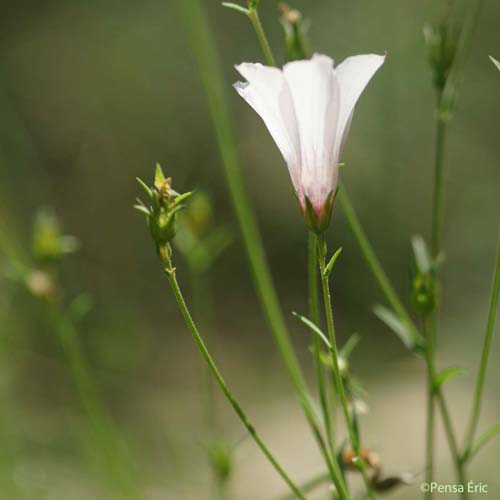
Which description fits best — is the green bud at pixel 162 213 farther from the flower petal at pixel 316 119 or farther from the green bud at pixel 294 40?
the green bud at pixel 294 40

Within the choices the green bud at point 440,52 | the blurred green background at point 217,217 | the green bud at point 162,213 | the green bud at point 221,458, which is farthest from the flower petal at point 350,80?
the blurred green background at point 217,217

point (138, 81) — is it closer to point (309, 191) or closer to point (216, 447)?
point (216, 447)

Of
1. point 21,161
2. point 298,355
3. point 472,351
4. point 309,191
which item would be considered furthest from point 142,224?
point 309,191

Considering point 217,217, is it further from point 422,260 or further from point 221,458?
point 422,260

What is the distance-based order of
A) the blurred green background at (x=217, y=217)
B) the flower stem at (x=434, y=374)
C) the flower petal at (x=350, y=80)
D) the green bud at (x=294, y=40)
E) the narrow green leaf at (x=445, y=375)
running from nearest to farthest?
the flower petal at (x=350, y=80), the narrow green leaf at (x=445, y=375), the flower stem at (x=434, y=374), the green bud at (x=294, y=40), the blurred green background at (x=217, y=217)

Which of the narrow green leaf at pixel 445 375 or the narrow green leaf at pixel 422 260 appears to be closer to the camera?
the narrow green leaf at pixel 445 375

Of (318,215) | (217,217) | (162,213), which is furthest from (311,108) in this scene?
(217,217)
